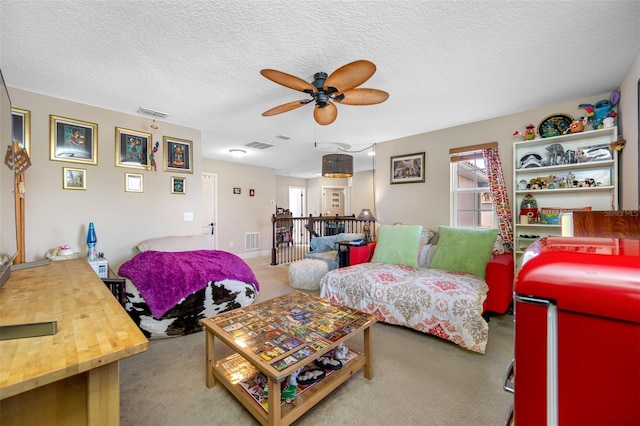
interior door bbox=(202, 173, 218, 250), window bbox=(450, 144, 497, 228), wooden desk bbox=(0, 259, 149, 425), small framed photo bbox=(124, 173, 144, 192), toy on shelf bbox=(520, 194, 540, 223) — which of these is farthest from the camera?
interior door bbox=(202, 173, 218, 250)

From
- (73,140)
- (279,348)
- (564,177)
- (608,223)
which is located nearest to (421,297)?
(608,223)

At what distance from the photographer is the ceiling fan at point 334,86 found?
1.66m

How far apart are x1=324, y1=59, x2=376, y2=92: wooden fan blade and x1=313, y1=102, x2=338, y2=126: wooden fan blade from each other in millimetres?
260

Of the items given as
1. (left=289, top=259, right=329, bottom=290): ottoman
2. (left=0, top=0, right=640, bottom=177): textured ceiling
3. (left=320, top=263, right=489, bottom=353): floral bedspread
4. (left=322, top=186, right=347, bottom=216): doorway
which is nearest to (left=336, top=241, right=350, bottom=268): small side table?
(left=289, top=259, right=329, bottom=290): ottoman

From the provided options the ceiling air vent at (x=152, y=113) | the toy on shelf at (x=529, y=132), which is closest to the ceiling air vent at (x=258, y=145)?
the ceiling air vent at (x=152, y=113)

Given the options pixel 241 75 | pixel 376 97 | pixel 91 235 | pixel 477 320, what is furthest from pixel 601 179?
pixel 91 235

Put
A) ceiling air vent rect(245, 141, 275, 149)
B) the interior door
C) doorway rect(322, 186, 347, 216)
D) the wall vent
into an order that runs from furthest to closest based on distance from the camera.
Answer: doorway rect(322, 186, 347, 216) → the wall vent → the interior door → ceiling air vent rect(245, 141, 275, 149)

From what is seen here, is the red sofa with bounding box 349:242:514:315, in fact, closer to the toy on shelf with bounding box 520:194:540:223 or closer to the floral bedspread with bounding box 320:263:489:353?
the floral bedspread with bounding box 320:263:489:353

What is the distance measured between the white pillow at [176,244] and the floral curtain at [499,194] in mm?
3851

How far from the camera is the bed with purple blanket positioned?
223 cm

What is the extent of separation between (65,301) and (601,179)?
4.28 metres

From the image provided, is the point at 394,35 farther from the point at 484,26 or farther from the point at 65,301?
the point at 65,301

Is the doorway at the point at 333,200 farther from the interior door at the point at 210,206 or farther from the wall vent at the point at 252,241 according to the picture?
the interior door at the point at 210,206

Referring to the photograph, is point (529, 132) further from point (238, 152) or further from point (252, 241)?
point (252, 241)
